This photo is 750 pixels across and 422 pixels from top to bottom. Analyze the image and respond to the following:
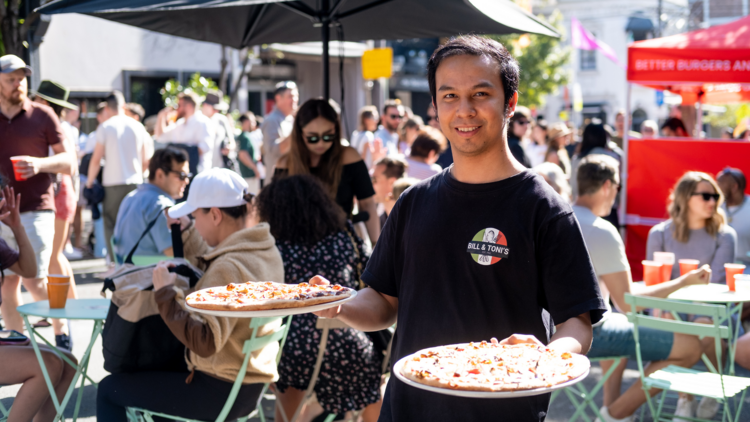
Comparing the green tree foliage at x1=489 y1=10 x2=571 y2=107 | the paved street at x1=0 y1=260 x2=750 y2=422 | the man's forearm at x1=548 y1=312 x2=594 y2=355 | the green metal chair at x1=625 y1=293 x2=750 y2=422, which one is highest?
the green tree foliage at x1=489 y1=10 x2=571 y2=107

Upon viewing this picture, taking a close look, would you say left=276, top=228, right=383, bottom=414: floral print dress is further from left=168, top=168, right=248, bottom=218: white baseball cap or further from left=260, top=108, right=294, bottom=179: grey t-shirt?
left=260, top=108, right=294, bottom=179: grey t-shirt

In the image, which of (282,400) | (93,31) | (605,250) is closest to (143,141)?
(282,400)

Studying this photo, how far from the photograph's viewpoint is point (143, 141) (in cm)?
894

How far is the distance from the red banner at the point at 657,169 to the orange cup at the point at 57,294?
6.04 metres

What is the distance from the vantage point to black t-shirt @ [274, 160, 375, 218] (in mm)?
5090

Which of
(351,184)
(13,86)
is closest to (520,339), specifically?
(351,184)

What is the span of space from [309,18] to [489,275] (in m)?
4.46

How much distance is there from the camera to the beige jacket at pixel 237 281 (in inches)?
123

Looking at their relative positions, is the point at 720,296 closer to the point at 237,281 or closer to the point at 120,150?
the point at 237,281

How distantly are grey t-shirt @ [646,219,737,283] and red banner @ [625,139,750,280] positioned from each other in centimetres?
250

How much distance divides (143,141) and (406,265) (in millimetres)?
7516

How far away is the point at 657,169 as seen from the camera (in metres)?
8.34

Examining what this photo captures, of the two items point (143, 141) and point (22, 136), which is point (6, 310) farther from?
point (143, 141)

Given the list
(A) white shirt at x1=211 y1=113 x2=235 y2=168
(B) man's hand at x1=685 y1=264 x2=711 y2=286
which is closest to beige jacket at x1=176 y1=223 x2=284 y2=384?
(B) man's hand at x1=685 y1=264 x2=711 y2=286
